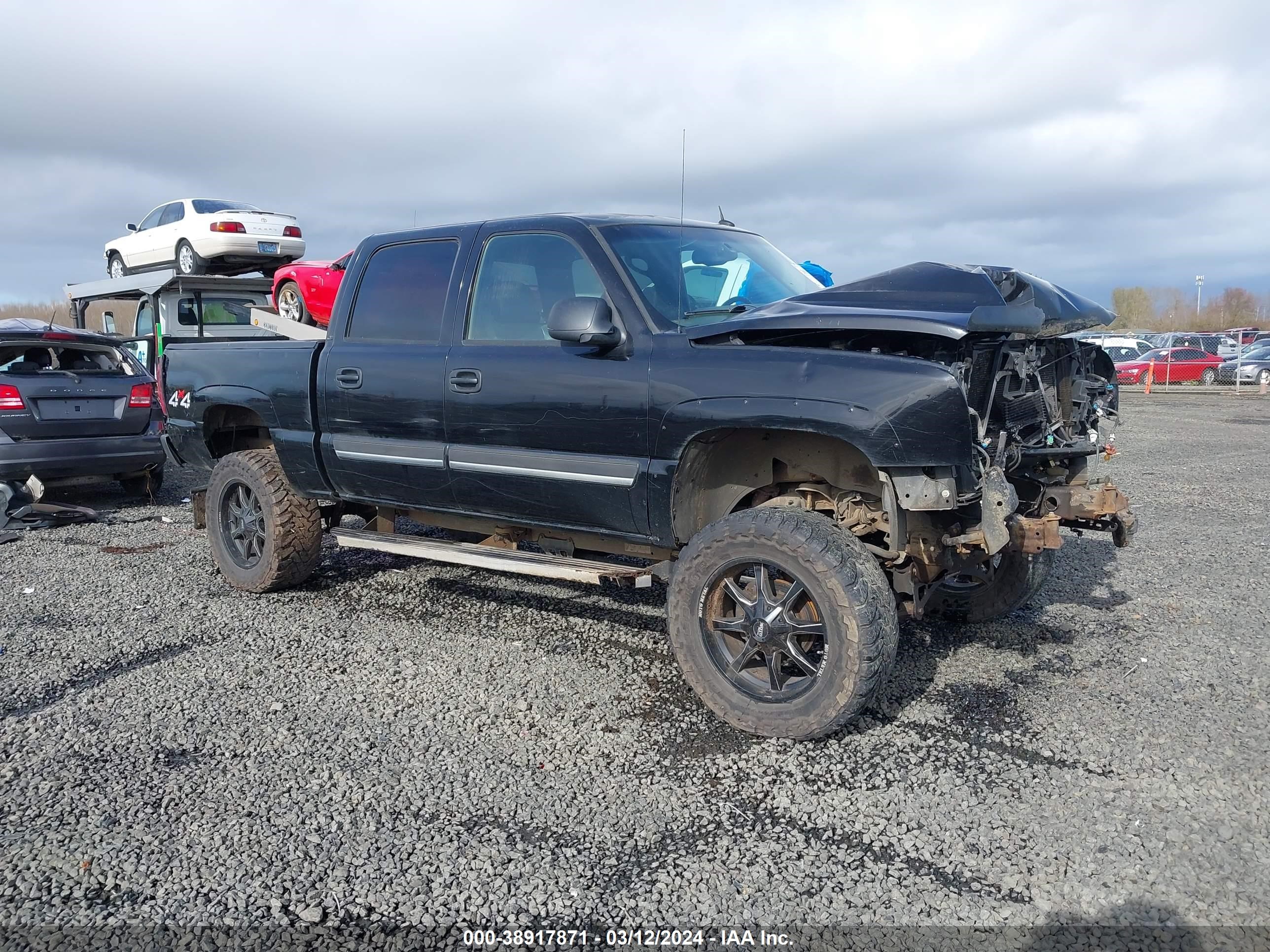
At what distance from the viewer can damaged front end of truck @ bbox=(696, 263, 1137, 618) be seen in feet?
11.7

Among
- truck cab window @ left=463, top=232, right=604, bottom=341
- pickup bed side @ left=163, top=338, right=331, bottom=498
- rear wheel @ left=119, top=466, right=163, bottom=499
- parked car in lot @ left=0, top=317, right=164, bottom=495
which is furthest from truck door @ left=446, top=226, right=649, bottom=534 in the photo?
rear wheel @ left=119, top=466, right=163, bottom=499

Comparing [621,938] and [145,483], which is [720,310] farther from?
[145,483]

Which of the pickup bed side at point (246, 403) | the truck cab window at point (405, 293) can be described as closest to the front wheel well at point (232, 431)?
the pickup bed side at point (246, 403)

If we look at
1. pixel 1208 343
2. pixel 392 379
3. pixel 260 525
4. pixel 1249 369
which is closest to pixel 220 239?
pixel 260 525

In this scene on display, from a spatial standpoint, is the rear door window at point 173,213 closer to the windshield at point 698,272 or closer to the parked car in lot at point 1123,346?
the windshield at point 698,272

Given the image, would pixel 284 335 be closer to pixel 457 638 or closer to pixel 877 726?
pixel 457 638

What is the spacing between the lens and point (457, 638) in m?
5.09

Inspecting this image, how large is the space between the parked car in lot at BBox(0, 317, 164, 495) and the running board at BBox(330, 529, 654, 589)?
14.2ft

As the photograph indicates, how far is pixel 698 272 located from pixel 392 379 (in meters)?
1.67

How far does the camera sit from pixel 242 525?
6.00m

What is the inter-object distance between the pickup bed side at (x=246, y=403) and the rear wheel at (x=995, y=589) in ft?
11.6

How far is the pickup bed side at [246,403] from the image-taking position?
5.44 m

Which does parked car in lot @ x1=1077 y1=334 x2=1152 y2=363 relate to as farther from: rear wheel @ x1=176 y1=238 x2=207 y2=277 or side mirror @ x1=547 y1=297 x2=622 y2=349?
side mirror @ x1=547 y1=297 x2=622 y2=349

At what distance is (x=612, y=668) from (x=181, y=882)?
217 centimetres
